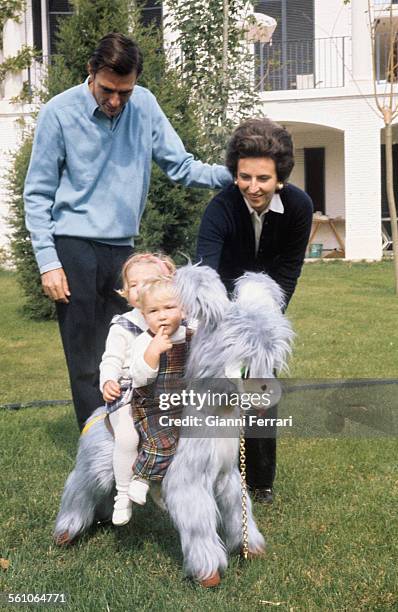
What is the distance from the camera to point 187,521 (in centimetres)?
257

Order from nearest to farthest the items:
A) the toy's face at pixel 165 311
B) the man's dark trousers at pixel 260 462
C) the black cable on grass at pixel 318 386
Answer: the toy's face at pixel 165 311, the man's dark trousers at pixel 260 462, the black cable on grass at pixel 318 386

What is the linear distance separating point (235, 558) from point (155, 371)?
32.5 inches

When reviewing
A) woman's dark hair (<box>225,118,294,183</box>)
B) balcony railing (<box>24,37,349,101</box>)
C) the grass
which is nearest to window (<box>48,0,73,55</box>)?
balcony railing (<box>24,37,349,101</box>)

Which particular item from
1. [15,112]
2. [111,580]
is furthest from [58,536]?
[15,112]

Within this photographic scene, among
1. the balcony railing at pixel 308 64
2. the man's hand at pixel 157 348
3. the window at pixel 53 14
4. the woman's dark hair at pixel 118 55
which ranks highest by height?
the window at pixel 53 14

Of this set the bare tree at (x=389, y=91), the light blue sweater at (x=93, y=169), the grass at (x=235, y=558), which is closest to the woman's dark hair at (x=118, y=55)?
the light blue sweater at (x=93, y=169)

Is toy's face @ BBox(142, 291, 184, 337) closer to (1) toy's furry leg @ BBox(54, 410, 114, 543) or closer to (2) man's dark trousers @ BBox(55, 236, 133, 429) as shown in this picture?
(1) toy's furry leg @ BBox(54, 410, 114, 543)

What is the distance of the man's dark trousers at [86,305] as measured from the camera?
3.38 metres

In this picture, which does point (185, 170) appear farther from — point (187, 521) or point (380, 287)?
point (380, 287)

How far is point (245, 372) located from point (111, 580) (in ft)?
3.16

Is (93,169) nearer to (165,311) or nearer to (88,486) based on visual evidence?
(165,311)

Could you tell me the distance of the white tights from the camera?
275cm

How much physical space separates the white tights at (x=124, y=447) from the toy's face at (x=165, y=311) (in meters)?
0.35

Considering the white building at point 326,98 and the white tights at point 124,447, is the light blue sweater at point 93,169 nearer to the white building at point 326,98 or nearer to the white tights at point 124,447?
the white tights at point 124,447
